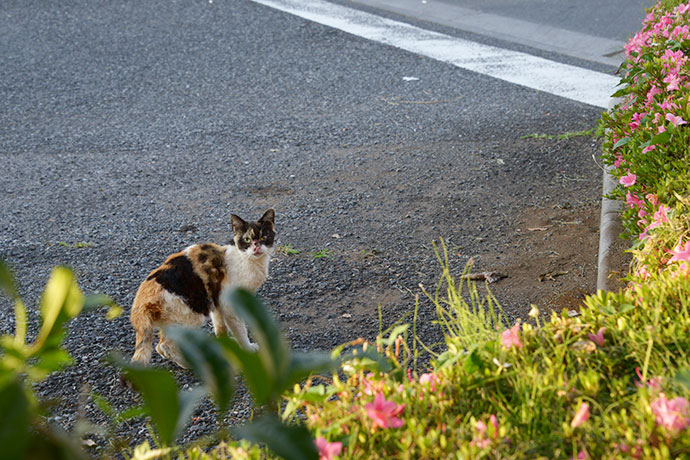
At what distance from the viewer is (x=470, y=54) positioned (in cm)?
935

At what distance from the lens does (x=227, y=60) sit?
942 cm

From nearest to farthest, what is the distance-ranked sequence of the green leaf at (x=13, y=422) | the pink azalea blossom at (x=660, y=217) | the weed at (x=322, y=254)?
the green leaf at (x=13, y=422) < the pink azalea blossom at (x=660, y=217) < the weed at (x=322, y=254)

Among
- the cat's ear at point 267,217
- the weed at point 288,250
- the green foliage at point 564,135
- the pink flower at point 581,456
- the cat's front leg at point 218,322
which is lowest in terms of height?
the cat's front leg at point 218,322

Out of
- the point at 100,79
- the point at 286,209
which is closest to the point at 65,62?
the point at 100,79

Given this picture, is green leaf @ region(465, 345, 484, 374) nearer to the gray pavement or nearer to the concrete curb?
the concrete curb

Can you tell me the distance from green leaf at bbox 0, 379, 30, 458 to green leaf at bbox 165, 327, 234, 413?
0.20 meters

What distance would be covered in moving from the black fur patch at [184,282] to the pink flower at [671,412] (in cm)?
257

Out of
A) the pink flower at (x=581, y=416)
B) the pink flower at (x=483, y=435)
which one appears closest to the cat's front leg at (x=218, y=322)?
the pink flower at (x=483, y=435)

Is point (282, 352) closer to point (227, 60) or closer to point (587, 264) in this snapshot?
point (587, 264)

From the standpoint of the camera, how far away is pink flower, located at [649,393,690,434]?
1.66m

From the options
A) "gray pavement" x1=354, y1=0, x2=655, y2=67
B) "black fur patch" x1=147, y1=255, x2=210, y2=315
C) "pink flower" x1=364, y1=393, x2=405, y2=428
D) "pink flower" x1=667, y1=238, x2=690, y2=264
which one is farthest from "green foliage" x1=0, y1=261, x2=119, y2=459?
"gray pavement" x1=354, y1=0, x2=655, y2=67

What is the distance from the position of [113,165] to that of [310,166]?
1.71m

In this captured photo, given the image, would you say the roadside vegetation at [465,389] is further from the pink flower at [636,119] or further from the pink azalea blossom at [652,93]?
the pink azalea blossom at [652,93]

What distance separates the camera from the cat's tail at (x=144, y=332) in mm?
3619
